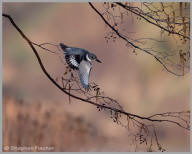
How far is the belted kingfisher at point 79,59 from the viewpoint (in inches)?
124

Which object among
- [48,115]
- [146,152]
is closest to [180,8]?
[146,152]

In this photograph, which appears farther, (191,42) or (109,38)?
(191,42)

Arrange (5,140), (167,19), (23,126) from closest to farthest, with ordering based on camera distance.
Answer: (167,19), (5,140), (23,126)

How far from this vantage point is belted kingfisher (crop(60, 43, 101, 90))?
3.15 m

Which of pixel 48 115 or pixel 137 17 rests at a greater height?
pixel 137 17

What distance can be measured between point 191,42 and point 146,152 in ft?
2.99

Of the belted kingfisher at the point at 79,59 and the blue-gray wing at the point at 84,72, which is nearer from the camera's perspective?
the blue-gray wing at the point at 84,72

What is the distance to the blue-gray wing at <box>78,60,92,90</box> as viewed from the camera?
3.00 metres

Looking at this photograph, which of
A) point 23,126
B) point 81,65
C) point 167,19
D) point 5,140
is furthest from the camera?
point 23,126

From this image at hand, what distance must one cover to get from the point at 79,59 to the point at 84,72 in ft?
0.43

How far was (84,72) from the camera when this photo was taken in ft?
10.4

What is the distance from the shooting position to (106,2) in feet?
10.2

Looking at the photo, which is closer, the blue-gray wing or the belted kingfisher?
the blue-gray wing

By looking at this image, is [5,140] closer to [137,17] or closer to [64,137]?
[64,137]
